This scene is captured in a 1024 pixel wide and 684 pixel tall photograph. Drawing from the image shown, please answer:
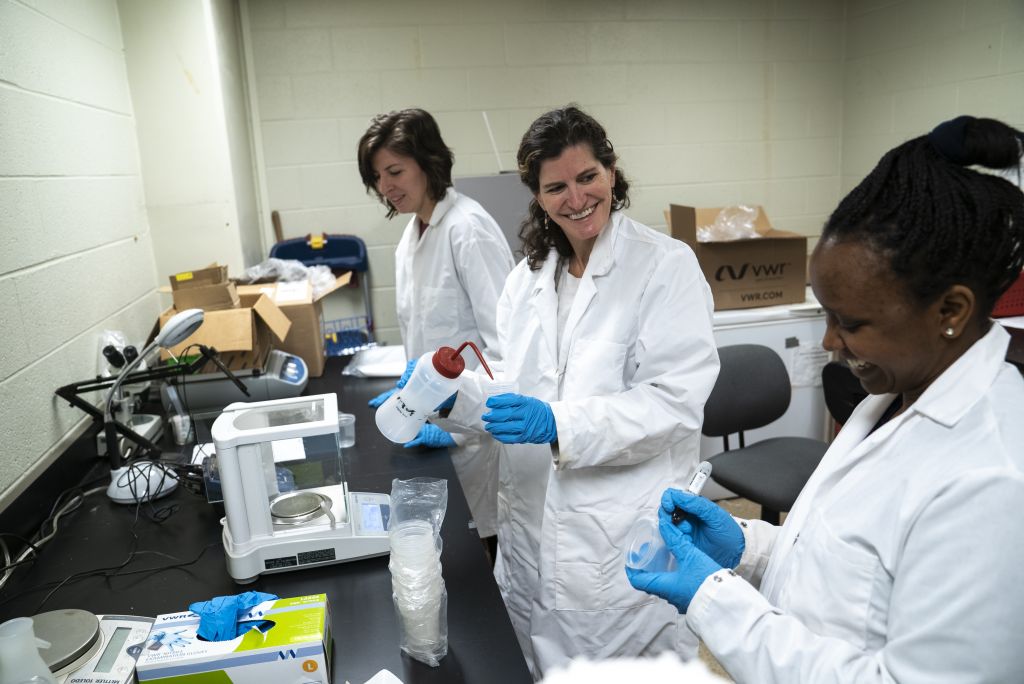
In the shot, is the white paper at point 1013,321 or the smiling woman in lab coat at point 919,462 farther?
the white paper at point 1013,321

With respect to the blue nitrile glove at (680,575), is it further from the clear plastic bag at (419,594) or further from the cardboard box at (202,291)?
the cardboard box at (202,291)

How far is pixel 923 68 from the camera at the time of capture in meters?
3.04

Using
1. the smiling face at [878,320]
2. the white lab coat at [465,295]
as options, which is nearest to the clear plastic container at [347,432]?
the white lab coat at [465,295]

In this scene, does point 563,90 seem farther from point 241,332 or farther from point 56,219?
point 56,219

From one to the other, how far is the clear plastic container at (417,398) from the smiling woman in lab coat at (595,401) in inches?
5.0

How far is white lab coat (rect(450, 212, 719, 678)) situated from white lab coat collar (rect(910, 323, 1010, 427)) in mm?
562

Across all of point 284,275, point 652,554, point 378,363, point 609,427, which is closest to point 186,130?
point 284,275

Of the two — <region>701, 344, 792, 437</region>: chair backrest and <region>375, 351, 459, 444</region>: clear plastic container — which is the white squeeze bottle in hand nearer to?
<region>375, 351, 459, 444</region>: clear plastic container

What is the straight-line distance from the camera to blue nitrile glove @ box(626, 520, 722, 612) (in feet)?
2.88

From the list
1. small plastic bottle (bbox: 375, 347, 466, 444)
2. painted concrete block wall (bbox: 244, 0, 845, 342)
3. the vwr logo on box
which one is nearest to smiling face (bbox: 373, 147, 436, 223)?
small plastic bottle (bbox: 375, 347, 466, 444)

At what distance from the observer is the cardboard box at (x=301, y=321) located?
2324mm

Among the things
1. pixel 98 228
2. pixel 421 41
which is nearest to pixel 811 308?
pixel 421 41

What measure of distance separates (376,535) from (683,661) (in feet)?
2.32

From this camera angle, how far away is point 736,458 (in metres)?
2.27
